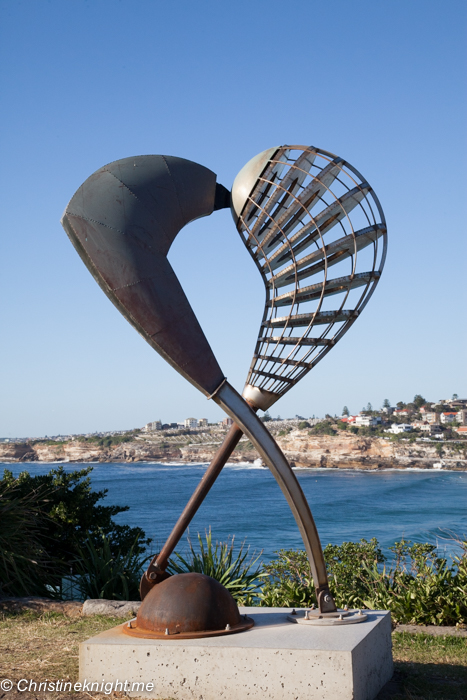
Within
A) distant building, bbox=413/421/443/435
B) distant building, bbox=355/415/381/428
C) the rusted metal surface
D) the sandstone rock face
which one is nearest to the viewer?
the rusted metal surface

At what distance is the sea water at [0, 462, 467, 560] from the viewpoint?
132ft

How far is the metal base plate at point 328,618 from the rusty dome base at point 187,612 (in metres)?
0.44

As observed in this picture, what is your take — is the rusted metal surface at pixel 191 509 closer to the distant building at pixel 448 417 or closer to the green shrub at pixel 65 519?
the green shrub at pixel 65 519

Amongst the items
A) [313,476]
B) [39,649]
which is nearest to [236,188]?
[39,649]

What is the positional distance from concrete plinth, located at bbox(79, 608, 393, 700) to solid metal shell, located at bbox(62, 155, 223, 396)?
1979 mm

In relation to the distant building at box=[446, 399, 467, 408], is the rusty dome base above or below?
below

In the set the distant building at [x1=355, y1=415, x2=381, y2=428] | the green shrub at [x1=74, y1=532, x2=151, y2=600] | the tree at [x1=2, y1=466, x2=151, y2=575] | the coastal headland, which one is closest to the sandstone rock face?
the coastal headland

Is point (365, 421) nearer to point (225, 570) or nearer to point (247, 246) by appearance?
point (225, 570)

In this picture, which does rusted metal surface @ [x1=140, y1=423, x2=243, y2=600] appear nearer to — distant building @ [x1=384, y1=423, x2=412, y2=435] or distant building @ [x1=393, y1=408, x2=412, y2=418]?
distant building @ [x1=384, y1=423, x2=412, y2=435]

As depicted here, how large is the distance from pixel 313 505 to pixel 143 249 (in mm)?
55742

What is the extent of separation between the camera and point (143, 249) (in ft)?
17.7

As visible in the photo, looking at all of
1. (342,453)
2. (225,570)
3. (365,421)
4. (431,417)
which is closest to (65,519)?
(225,570)

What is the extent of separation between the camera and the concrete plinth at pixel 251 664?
4.62m

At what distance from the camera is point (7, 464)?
134m
